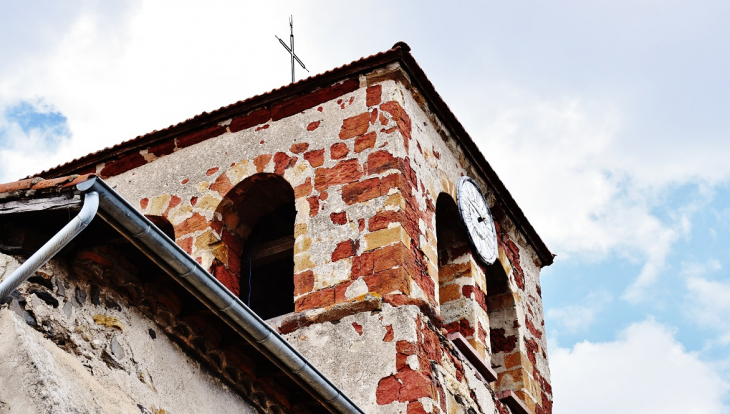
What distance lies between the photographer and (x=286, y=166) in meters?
9.55

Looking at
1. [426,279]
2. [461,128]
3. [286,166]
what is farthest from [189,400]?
[461,128]

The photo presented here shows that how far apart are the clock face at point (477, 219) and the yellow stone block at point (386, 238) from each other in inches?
54.5

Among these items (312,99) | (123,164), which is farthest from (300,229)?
(123,164)

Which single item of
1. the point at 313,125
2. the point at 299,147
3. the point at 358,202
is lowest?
the point at 358,202

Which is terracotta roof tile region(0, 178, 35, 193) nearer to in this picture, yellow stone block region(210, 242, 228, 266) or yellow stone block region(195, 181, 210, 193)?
yellow stone block region(210, 242, 228, 266)

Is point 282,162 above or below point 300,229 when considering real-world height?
above

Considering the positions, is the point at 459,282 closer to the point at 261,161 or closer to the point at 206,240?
the point at 261,161

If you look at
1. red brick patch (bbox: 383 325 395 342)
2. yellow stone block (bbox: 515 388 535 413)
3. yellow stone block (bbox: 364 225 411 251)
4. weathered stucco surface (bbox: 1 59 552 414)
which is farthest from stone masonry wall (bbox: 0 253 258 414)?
yellow stone block (bbox: 515 388 535 413)

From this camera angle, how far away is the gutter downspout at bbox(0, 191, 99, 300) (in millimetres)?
4105

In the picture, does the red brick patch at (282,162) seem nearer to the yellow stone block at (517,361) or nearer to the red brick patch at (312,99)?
the red brick patch at (312,99)

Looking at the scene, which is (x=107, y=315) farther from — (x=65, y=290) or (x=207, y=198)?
(x=207, y=198)

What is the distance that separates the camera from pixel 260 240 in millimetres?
10023

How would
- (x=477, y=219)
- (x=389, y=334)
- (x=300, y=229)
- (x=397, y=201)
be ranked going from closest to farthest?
1. (x=389, y=334)
2. (x=397, y=201)
3. (x=300, y=229)
4. (x=477, y=219)

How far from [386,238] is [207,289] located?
11.8 feet
